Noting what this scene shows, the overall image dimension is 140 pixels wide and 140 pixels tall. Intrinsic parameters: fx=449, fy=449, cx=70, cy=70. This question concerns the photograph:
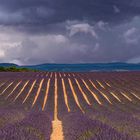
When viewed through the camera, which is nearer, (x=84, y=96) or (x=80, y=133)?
(x=80, y=133)

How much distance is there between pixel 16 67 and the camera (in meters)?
94.1

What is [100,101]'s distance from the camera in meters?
31.2

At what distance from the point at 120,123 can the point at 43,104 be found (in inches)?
589

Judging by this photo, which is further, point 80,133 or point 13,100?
point 13,100

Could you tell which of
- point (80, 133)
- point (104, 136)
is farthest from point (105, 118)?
point (104, 136)

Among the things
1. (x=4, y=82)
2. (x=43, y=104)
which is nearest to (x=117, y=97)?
(x=43, y=104)

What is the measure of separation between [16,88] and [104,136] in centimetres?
3111

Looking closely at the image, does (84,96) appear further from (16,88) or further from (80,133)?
(80,133)

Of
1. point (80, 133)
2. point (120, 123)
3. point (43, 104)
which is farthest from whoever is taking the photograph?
point (43, 104)

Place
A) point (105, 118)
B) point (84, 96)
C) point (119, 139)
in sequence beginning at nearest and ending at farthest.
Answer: point (119, 139) < point (105, 118) < point (84, 96)

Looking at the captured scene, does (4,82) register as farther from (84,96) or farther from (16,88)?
(84,96)

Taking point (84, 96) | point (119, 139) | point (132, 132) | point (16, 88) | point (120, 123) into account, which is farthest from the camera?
point (16, 88)

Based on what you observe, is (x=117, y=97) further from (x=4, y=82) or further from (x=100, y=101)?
(x=4, y=82)

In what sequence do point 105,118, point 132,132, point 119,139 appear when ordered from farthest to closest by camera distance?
1. point 105,118
2. point 132,132
3. point 119,139
